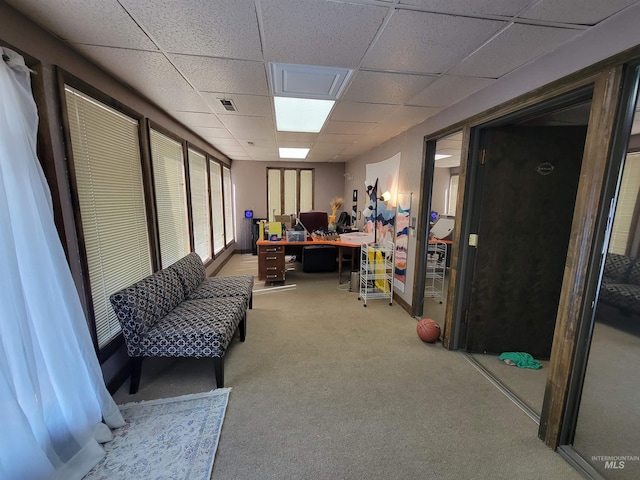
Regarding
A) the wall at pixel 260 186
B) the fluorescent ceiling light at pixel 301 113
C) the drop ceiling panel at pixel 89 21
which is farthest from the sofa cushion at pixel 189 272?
the wall at pixel 260 186

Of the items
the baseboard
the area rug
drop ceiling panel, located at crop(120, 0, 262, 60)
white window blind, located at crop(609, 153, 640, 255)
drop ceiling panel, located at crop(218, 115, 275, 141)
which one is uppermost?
drop ceiling panel, located at crop(218, 115, 275, 141)

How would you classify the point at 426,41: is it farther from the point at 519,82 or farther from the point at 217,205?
the point at 217,205

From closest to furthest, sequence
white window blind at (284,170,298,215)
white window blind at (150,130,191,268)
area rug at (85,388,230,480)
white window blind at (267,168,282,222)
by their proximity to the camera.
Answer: area rug at (85,388,230,480), white window blind at (150,130,191,268), white window blind at (267,168,282,222), white window blind at (284,170,298,215)

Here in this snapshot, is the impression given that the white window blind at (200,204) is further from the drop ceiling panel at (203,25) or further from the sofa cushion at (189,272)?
the drop ceiling panel at (203,25)

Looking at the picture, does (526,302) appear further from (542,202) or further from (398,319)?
(398,319)

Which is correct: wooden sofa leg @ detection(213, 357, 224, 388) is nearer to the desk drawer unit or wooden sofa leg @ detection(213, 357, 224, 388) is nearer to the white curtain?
the white curtain

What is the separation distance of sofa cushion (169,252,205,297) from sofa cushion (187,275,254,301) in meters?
0.06

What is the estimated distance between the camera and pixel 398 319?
10.9ft

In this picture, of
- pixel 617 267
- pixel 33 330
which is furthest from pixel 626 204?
pixel 33 330

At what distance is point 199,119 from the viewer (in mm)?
3279

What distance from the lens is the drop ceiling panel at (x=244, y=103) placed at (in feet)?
8.07

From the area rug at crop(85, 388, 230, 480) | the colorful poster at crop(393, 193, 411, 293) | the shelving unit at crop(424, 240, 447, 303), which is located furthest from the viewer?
the shelving unit at crop(424, 240, 447, 303)

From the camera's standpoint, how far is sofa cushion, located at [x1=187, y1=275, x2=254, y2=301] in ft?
9.15

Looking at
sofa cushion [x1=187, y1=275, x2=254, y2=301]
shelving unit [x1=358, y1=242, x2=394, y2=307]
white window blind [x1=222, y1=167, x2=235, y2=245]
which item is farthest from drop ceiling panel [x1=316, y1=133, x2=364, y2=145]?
Result: white window blind [x1=222, y1=167, x2=235, y2=245]
